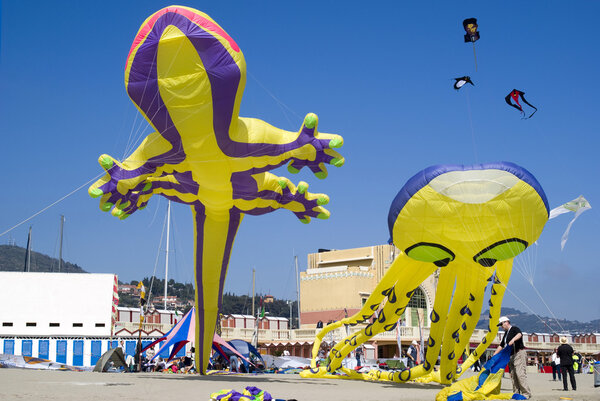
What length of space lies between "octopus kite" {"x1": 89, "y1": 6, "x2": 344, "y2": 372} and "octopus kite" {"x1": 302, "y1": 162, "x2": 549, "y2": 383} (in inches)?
90.0

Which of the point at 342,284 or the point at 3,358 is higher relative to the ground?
the point at 342,284

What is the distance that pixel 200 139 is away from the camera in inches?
522

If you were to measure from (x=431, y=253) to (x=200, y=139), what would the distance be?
5690mm

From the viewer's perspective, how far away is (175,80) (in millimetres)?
12523

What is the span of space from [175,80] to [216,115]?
111 centimetres

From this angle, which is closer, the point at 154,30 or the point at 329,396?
the point at 329,396

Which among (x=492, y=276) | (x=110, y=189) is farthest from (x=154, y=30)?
(x=492, y=276)

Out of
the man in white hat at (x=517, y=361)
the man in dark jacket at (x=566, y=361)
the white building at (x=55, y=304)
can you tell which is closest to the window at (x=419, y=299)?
the white building at (x=55, y=304)

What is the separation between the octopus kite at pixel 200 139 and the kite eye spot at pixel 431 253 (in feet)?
8.57

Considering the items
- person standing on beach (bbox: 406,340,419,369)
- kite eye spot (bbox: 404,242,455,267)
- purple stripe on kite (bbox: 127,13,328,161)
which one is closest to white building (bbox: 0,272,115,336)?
person standing on beach (bbox: 406,340,419,369)

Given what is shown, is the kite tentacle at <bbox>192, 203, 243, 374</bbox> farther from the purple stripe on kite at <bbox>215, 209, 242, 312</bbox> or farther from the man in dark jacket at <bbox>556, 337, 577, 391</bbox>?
the man in dark jacket at <bbox>556, 337, 577, 391</bbox>

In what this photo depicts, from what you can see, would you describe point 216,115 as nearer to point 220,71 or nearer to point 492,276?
point 220,71

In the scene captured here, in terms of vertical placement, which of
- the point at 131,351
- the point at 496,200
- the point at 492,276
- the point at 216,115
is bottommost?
the point at 131,351

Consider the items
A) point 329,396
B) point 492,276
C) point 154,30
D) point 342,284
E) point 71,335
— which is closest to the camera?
point 329,396
